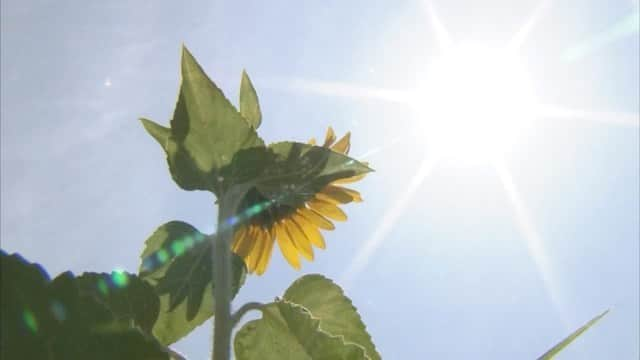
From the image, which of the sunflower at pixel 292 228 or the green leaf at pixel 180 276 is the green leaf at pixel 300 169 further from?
the sunflower at pixel 292 228

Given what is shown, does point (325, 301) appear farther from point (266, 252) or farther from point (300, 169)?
point (266, 252)

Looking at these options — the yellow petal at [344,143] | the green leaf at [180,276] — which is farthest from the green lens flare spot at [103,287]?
the yellow petal at [344,143]

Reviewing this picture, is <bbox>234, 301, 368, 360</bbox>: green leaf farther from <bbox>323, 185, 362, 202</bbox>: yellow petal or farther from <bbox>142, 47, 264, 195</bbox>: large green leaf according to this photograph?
<bbox>323, 185, 362, 202</bbox>: yellow petal

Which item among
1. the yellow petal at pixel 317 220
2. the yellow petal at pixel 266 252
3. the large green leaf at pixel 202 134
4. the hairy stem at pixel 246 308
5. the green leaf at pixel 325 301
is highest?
the yellow petal at pixel 317 220

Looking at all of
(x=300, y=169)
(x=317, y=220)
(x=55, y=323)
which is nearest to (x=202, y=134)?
(x=300, y=169)

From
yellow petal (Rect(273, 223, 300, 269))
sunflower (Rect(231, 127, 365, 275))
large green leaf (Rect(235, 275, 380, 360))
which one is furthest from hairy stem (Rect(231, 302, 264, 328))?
yellow petal (Rect(273, 223, 300, 269))

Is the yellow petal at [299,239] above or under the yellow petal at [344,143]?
under
